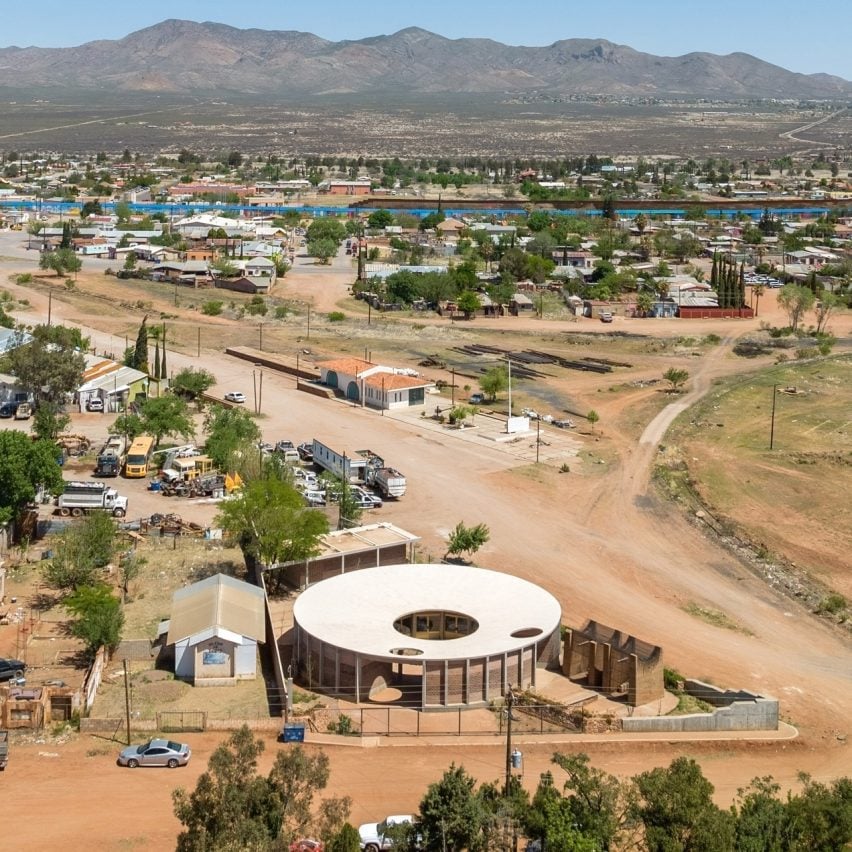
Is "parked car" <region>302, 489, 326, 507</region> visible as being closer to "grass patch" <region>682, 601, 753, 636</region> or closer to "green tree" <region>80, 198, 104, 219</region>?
"grass patch" <region>682, 601, 753, 636</region>

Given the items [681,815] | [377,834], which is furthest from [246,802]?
[681,815]

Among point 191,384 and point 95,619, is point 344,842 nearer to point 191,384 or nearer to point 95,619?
point 95,619

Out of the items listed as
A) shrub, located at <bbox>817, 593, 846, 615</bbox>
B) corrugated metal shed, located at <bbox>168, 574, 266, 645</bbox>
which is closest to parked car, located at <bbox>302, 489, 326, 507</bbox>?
corrugated metal shed, located at <bbox>168, 574, 266, 645</bbox>

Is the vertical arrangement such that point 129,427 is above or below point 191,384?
below

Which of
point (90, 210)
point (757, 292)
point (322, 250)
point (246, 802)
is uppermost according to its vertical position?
point (90, 210)

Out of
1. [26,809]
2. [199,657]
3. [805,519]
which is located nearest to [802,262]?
[805,519]
